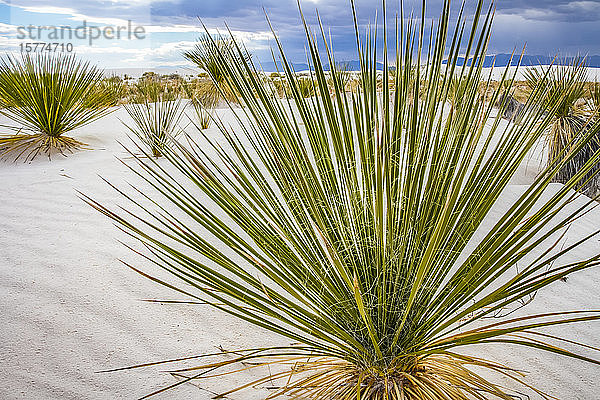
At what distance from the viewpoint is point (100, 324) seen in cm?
229

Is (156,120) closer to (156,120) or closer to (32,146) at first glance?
(156,120)

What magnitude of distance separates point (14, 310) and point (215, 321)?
99cm

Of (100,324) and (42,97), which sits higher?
(42,97)

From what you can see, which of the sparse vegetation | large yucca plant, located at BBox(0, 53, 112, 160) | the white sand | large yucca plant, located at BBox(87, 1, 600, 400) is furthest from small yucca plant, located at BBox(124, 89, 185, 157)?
large yucca plant, located at BBox(87, 1, 600, 400)

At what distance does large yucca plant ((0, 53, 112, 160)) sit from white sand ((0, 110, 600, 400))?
8.60 ft

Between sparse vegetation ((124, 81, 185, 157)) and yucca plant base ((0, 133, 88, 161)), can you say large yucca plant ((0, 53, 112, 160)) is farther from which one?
sparse vegetation ((124, 81, 185, 157))

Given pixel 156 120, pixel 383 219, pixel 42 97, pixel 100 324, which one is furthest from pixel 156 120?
pixel 383 219

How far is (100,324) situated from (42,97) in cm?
442

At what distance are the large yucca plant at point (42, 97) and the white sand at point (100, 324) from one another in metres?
2.62

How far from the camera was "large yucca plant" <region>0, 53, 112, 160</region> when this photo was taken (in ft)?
18.6

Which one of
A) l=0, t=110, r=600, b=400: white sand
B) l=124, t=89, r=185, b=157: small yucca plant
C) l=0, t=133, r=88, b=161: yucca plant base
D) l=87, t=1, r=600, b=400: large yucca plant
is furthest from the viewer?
l=0, t=133, r=88, b=161: yucca plant base

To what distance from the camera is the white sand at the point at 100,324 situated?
1.93 m

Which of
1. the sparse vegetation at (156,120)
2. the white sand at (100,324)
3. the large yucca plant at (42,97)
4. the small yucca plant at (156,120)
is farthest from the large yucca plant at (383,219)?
the large yucca plant at (42,97)

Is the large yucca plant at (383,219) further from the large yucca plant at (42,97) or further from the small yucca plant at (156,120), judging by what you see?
the large yucca plant at (42,97)
